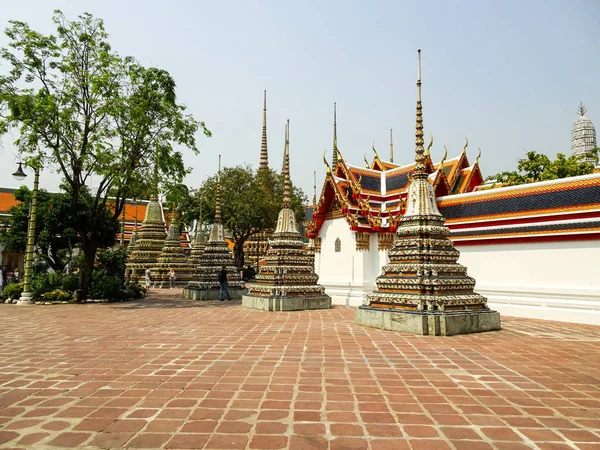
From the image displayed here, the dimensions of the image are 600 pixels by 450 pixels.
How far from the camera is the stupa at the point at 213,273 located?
62.2ft

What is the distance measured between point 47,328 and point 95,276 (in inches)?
408

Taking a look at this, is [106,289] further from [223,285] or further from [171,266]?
[171,266]

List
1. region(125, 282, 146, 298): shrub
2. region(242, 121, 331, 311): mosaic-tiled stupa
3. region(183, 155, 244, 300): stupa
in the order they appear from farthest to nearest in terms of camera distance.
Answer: region(125, 282, 146, 298): shrub, region(183, 155, 244, 300): stupa, region(242, 121, 331, 311): mosaic-tiled stupa

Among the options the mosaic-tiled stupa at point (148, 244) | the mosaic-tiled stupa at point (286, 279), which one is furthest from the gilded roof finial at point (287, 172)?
the mosaic-tiled stupa at point (148, 244)

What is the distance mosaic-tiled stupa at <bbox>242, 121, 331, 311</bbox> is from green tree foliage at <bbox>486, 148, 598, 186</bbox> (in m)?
12.9

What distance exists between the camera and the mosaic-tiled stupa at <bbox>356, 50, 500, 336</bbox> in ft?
29.5

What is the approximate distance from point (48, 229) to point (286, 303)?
16055mm

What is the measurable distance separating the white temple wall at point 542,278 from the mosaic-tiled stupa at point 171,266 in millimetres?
20702

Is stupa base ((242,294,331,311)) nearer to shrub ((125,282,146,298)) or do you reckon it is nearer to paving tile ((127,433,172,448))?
shrub ((125,282,146,298))

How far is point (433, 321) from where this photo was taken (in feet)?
28.9

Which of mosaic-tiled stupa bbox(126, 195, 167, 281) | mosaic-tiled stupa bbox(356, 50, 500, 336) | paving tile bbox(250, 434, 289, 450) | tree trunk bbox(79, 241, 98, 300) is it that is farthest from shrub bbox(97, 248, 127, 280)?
paving tile bbox(250, 434, 289, 450)

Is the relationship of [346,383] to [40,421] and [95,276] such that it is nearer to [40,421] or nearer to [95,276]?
[40,421]

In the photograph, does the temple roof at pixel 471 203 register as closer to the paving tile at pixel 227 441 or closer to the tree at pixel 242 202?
the paving tile at pixel 227 441

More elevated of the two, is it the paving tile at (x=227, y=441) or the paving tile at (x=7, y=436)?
the paving tile at (x=227, y=441)
